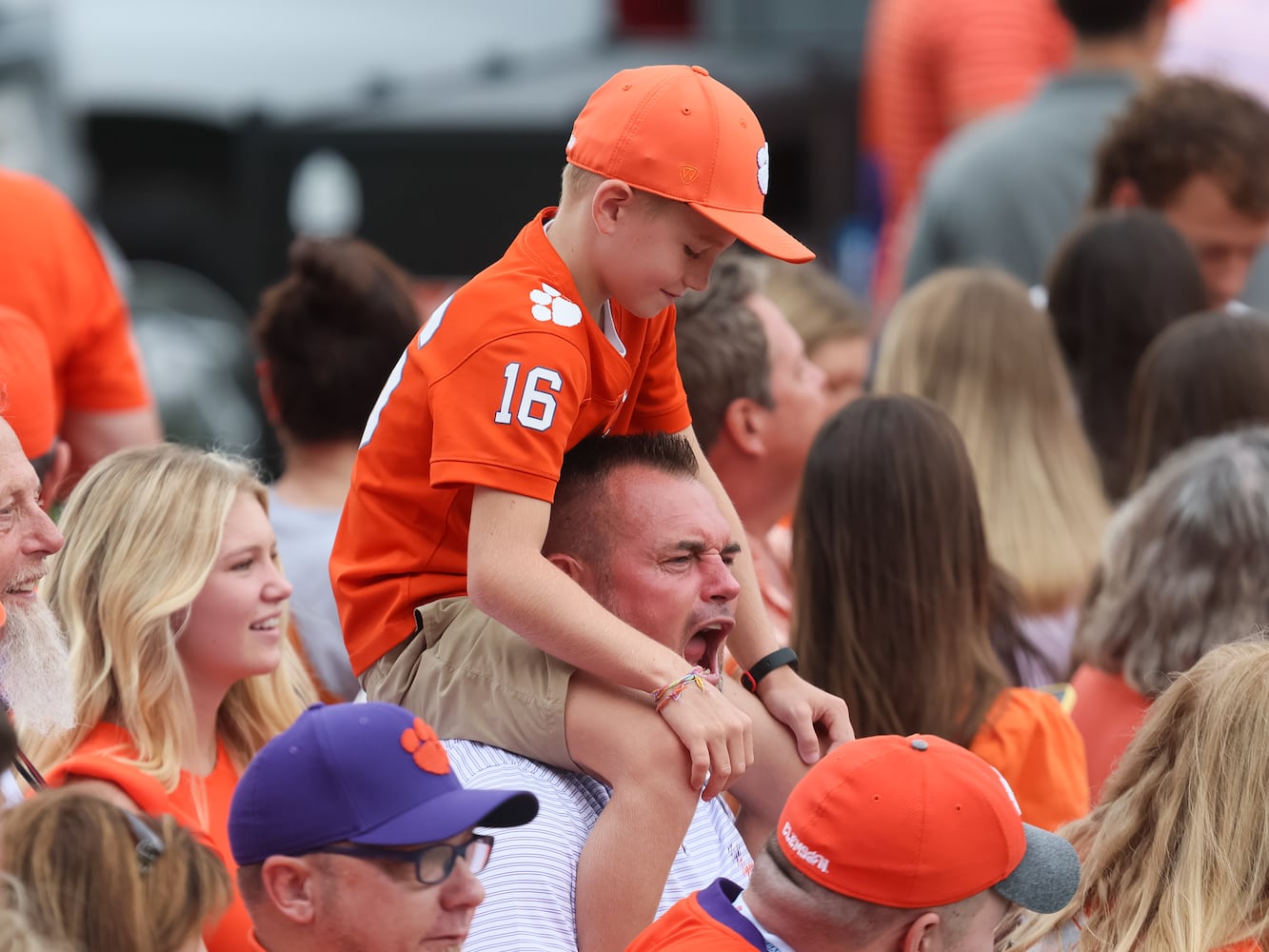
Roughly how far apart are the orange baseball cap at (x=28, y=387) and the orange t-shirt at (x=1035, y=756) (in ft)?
6.20

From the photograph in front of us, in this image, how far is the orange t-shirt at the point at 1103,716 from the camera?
4.12 m

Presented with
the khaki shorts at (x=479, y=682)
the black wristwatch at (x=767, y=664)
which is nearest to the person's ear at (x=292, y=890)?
Answer: the khaki shorts at (x=479, y=682)

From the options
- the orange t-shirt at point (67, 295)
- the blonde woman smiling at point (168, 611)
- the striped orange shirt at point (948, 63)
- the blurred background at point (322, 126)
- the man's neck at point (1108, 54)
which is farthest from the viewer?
the blurred background at point (322, 126)

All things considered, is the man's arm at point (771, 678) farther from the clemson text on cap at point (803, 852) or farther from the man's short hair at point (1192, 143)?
the man's short hair at point (1192, 143)

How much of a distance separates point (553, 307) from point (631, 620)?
0.52m

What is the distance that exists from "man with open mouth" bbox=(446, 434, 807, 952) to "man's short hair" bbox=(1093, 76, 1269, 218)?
123 inches

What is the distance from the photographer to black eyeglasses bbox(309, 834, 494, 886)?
8.29 feet

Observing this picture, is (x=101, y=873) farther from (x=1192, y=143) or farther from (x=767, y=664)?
(x=1192, y=143)

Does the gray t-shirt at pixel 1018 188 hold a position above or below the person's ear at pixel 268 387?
above

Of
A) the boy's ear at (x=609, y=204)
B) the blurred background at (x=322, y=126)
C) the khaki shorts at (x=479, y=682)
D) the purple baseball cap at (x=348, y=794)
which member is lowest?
the blurred background at (x=322, y=126)

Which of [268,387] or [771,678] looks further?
[268,387]

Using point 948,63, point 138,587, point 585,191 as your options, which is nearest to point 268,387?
point 138,587

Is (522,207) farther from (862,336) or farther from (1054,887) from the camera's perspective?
(1054,887)

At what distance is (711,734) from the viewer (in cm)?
292
